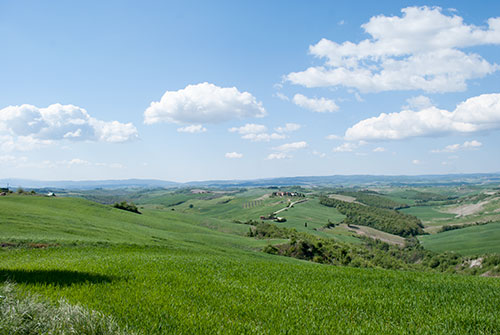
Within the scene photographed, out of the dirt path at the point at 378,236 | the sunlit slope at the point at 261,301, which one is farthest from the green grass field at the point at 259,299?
the dirt path at the point at 378,236

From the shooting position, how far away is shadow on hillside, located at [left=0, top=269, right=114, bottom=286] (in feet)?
35.0

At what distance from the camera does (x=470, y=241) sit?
114938mm

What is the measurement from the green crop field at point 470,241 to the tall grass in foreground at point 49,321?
118072 mm

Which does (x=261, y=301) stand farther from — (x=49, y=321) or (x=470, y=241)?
(x=470, y=241)

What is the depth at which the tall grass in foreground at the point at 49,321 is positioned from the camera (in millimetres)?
5953

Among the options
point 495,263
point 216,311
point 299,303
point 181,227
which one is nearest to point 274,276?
point 299,303

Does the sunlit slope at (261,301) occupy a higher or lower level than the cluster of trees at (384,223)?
higher

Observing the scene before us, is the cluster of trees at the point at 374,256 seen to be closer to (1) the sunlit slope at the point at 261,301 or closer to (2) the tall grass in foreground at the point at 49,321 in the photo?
(1) the sunlit slope at the point at 261,301

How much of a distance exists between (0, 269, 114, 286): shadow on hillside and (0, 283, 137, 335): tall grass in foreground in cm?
389

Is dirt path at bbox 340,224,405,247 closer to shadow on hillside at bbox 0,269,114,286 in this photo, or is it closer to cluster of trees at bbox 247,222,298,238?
cluster of trees at bbox 247,222,298,238

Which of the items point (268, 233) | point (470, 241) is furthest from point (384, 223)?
point (268, 233)

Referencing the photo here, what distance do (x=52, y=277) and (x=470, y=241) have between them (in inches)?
5421

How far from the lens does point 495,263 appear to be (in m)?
74.1

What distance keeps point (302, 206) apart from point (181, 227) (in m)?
121
